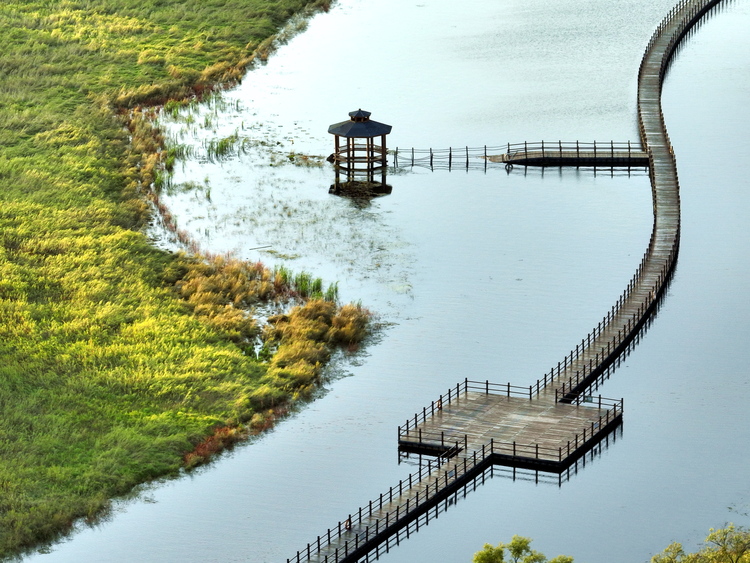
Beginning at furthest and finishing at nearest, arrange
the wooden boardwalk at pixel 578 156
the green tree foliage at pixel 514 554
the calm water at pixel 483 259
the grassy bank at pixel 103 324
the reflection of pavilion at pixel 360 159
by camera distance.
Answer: the wooden boardwalk at pixel 578 156 → the reflection of pavilion at pixel 360 159 → the grassy bank at pixel 103 324 → the calm water at pixel 483 259 → the green tree foliage at pixel 514 554

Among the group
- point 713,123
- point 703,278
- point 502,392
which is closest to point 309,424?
point 502,392

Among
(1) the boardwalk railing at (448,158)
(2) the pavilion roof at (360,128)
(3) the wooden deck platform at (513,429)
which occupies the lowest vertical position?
(3) the wooden deck platform at (513,429)

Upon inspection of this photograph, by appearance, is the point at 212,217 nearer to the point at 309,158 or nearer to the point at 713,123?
the point at 309,158

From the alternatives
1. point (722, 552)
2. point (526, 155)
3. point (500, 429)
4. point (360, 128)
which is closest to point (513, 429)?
point (500, 429)

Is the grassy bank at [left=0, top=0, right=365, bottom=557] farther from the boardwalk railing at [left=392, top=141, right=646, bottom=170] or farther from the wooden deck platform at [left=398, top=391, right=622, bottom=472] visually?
the boardwalk railing at [left=392, top=141, right=646, bottom=170]

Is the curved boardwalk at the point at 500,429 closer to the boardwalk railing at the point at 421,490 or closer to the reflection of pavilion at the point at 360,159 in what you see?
the boardwalk railing at the point at 421,490

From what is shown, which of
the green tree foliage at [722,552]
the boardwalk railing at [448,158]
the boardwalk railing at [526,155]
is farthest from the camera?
the boardwalk railing at [448,158]

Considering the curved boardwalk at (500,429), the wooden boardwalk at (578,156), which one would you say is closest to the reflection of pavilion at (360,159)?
the wooden boardwalk at (578,156)
